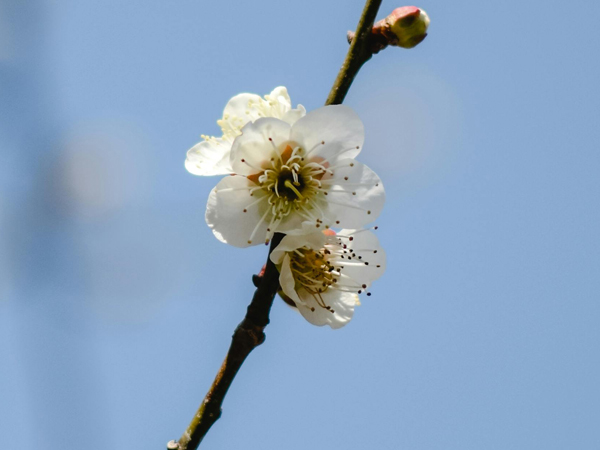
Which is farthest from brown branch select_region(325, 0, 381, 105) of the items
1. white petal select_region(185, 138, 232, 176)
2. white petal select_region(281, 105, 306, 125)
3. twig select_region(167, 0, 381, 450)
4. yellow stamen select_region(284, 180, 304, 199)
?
white petal select_region(185, 138, 232, 176)

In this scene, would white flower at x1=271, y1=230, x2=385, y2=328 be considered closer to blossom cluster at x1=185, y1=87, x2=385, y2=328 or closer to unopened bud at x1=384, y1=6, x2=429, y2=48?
Answer: blossom cluster at x1=185, y1=87, x2=385, y2=328

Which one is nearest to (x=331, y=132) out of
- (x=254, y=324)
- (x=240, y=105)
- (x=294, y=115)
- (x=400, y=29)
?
(x=294, y=115)

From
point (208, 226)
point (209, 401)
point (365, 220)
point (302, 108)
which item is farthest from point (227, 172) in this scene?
point (209, 401)

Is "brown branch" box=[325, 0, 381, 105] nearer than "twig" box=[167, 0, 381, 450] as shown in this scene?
No

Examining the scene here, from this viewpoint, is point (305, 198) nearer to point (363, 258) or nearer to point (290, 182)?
point (290, 182)

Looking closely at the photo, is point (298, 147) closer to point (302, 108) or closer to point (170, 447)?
point (302, 108)

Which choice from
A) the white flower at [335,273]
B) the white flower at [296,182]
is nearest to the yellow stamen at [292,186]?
the white flower at [296,182]
